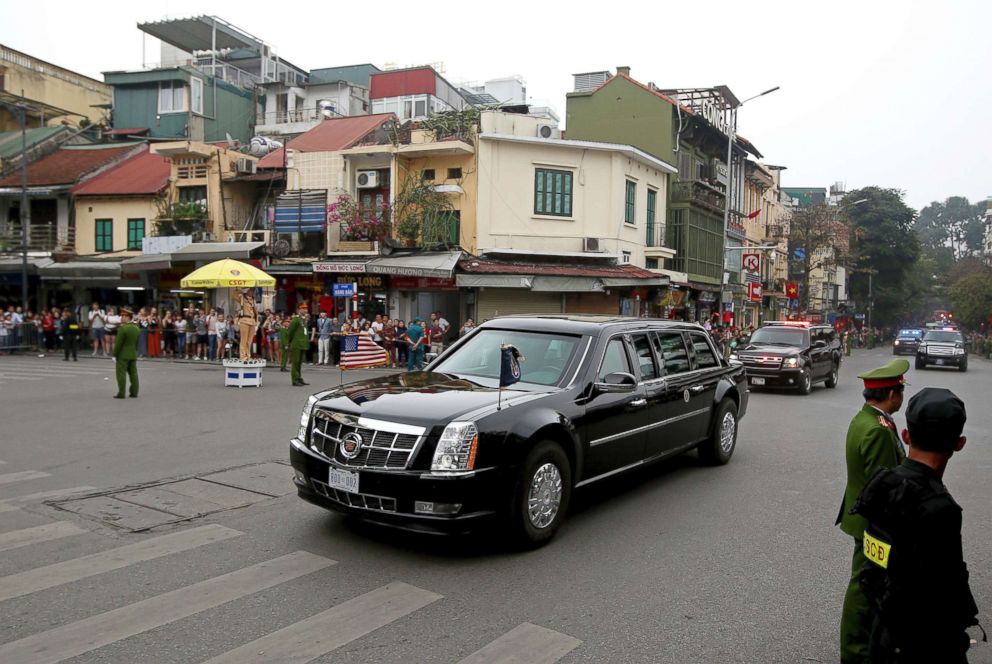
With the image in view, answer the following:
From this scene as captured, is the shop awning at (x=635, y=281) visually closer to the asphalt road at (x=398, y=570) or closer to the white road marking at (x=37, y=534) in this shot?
the asphalt road at (x=398, y=570)

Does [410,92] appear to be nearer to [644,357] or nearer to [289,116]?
[289,116]

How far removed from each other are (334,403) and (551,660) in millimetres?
2726

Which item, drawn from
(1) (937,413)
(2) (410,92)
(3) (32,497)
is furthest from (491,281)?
(1) (937,413)

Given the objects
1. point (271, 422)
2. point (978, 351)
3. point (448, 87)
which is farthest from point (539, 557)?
point (978, 351)

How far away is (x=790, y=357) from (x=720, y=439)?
1010 cm

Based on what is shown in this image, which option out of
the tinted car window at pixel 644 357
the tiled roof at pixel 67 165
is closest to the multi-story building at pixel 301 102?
the tiled roof at pixel 67 165

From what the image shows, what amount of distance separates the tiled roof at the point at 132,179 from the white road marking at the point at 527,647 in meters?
31.1

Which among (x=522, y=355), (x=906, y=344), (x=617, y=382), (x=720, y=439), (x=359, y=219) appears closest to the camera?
(x=617, y=382)

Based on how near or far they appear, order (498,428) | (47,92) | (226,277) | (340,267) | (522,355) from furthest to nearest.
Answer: (47,92), (340,267), (226,277), (522,355), (498,428)

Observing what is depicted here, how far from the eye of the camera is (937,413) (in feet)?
8.84

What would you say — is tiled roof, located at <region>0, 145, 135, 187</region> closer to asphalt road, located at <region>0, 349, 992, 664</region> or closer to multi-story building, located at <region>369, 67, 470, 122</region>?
multi-story building, located at <region>369, 67, 470, 122</region>

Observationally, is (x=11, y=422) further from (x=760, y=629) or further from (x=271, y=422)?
(x=760, y=629)

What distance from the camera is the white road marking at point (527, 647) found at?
3.92 metres

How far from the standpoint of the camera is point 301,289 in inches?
1152
